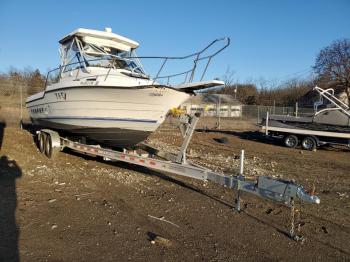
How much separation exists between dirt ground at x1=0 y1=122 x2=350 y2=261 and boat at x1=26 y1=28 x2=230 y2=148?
1.04 metres

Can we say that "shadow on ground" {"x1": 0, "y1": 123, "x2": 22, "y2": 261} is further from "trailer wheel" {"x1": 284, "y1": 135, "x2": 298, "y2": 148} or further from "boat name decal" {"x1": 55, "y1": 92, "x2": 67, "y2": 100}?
"trailer wheel" {"x1": 284, "y1": 135, "x2": 298, "y2": 148}

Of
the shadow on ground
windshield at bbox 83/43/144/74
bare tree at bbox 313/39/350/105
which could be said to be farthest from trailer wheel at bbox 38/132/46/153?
bare tree at bbox 313/39/350/105

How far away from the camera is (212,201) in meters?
6.14

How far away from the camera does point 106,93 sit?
7.64 meters

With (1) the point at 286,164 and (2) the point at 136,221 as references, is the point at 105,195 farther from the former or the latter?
(1) the point at 286,164

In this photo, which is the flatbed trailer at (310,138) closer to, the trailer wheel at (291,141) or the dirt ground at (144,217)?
the trailer wheel at (291,141)

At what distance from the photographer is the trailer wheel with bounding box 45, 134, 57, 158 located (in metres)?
9.34

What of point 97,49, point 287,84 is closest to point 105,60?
point 97,49

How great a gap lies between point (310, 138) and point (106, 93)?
995 centimetres

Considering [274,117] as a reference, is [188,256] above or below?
below

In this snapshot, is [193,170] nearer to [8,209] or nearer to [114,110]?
[114,110]

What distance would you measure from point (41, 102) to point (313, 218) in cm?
788

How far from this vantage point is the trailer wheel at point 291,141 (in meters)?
15.0

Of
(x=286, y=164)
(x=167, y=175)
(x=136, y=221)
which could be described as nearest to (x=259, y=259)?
(x=136, y=221)
